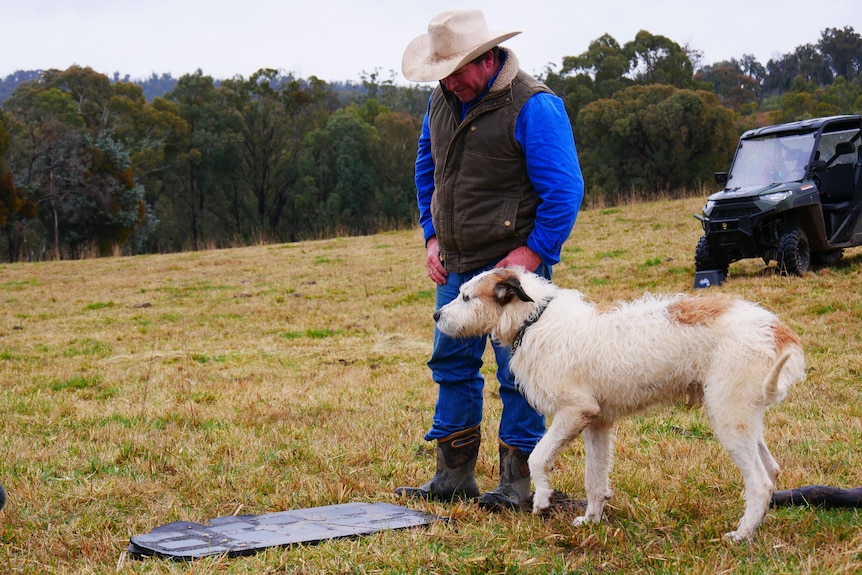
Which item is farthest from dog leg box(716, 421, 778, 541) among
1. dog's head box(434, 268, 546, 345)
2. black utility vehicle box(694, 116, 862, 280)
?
black utility vehicle box(694, 116, 862, 280)

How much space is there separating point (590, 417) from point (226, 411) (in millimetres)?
4627

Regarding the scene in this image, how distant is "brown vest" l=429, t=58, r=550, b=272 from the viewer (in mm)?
4820

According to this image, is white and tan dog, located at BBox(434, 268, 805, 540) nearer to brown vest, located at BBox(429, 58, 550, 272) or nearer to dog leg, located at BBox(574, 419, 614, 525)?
dog leg, located at BBox(574, 419, 614, 525)

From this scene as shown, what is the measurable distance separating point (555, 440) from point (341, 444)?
263 centimetres

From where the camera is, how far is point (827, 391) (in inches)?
303

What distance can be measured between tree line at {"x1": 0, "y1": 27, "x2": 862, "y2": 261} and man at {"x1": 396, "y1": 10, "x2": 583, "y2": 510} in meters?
36.4

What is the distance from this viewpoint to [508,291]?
4672 mm

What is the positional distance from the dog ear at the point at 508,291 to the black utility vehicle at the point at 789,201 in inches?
384

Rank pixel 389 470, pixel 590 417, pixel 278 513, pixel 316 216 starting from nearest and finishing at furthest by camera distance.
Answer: pixel 590 417, pixel 278 513, pixel 389 470, pixel 316 216

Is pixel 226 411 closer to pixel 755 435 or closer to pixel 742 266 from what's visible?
pixel 755 435

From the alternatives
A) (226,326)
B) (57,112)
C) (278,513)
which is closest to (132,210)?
(57,112)

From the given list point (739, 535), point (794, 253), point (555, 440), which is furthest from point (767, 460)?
point (794, 253)

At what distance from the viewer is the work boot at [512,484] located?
503cm

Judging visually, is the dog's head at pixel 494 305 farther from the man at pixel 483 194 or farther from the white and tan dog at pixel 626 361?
the man at pixel 483 194
